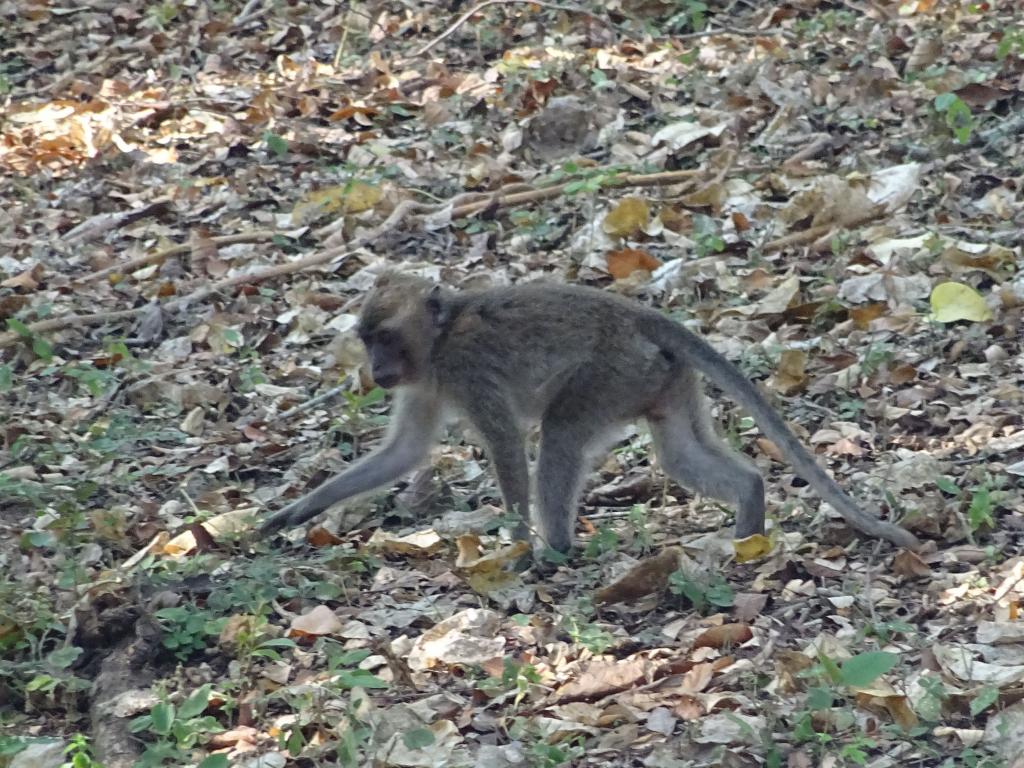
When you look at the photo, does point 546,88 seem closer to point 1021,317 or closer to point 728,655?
point 1021,317

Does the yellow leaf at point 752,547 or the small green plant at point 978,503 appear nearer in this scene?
the small green plant at point 978,503

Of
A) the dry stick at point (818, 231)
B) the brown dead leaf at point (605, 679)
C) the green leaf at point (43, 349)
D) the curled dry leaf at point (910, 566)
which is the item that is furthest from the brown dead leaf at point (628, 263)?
the brown dead leaf at point (605, 679)

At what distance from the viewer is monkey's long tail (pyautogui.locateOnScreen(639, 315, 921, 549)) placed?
5.87 m

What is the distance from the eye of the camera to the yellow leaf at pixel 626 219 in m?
9.34

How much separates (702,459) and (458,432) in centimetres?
189

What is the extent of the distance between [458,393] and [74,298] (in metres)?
3.95

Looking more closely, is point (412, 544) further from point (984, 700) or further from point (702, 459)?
point (984, 700)

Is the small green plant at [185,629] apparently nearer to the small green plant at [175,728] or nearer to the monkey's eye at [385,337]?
the small green plant at [175,728]

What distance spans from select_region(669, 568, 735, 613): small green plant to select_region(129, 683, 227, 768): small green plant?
1.68 metres

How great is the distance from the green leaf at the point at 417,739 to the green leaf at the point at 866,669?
118 cm

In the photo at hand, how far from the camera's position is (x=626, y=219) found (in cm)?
935

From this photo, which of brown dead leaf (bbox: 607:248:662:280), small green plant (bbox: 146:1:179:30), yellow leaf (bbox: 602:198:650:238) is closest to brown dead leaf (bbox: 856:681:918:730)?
brown dead leaf (bbox: 607:248:662:280)

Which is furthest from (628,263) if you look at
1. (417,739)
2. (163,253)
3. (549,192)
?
(417,739)

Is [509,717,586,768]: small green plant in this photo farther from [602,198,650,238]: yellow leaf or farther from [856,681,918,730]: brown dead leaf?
[602,198,650,238]: yellow leaf
